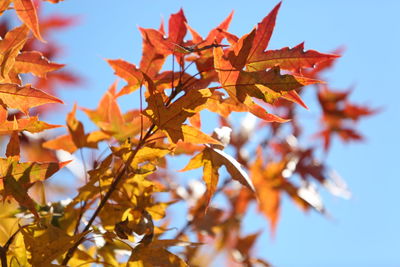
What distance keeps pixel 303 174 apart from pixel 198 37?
2.99ft

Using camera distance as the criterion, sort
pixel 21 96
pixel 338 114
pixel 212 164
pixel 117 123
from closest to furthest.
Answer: pixel 21 96, pixel 212 164, pixel 117 123, pixel 338 114

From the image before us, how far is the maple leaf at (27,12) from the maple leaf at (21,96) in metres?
0.09

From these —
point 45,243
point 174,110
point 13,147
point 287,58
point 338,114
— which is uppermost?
point 338,114

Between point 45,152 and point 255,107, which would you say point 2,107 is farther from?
point 45,152

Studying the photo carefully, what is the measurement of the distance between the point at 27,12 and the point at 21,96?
0.13 meters

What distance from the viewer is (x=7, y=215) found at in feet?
2.81

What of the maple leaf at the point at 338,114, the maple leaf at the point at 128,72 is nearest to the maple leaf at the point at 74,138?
the maple leaf at the point at 128,72

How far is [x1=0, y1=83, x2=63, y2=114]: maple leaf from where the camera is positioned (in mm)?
678

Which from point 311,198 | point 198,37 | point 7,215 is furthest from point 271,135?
point 7,215

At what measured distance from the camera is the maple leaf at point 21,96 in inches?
26.7

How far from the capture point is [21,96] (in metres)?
0.68

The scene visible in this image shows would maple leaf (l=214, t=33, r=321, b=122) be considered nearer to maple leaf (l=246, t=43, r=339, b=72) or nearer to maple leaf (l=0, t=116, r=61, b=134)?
maple leaf (l=246, t=43, r=339, b=72)

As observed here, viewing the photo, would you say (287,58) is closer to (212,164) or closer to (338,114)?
(212,164)

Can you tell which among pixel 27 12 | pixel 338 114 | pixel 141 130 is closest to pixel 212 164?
pixel 141 130
